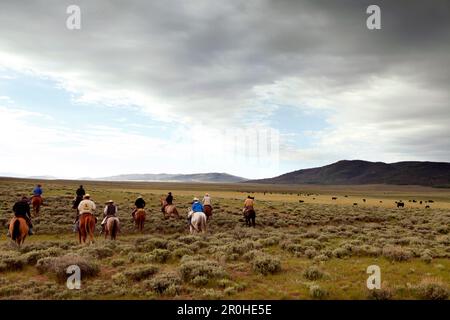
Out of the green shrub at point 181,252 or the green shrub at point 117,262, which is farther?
the green shrub at point 181,252

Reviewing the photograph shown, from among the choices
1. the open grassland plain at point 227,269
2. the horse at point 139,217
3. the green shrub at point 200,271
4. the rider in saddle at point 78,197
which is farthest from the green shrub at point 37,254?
the rider in saddle at point 78,197

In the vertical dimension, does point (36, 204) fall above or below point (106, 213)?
below

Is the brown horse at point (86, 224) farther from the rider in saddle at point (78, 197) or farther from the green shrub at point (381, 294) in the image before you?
the green shrub at point (381, 294)

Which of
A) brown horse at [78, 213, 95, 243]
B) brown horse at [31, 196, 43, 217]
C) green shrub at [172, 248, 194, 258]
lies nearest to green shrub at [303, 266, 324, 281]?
green shrub at [172, 248, 194, 258]

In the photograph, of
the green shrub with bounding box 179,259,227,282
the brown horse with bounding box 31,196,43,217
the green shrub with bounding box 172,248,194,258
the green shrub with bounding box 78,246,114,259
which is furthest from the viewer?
the brown horse with bounding box 31,196,43,217

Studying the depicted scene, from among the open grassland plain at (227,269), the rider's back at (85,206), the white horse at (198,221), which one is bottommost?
the open grassland plain at (227,269)

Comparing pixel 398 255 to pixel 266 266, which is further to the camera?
pixel 398 255

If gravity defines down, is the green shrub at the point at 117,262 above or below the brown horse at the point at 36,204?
below

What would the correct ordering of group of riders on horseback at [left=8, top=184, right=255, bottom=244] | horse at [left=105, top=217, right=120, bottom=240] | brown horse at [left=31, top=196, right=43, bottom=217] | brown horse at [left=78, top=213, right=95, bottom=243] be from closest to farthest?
group of riders on horseback at [left=8, top=184, right=255, bottom=244], brown horse at [left=78, top=213, right=95, bottom=243], horse at [left=105, top=217, right=120, bottom=240], brown horse at [left=31, top=196, right=43, bottom=217]

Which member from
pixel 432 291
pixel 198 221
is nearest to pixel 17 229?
pixel 198 221

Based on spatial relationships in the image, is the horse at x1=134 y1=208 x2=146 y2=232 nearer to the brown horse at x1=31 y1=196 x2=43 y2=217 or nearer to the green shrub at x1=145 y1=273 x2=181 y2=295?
the brown horse at x1=31 y1=196 x2=43 y2=217

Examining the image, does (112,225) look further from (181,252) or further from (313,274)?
(313,274)
